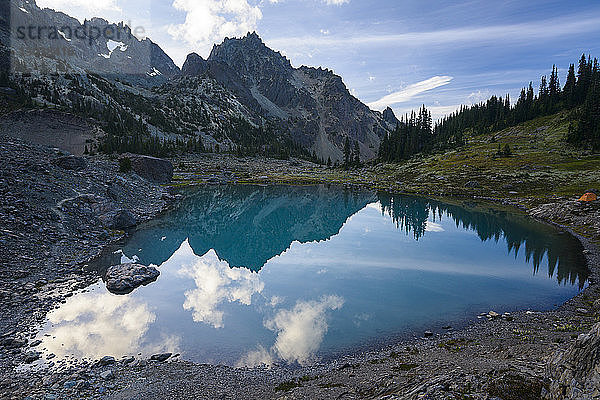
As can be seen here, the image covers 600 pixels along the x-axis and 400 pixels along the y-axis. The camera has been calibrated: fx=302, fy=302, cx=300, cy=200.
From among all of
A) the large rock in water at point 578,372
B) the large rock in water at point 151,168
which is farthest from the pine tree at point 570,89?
the large rock in water at point 578,372

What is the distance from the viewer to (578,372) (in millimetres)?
7129

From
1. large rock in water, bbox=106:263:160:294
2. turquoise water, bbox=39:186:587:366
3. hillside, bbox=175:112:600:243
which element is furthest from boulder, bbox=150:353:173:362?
hillside, bbox=175:112:600:243

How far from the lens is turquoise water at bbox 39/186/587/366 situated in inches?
764

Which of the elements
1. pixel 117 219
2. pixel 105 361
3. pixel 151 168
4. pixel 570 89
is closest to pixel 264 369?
pixel 105 361

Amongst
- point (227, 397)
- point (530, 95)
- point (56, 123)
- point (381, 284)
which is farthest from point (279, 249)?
point (530, 95)

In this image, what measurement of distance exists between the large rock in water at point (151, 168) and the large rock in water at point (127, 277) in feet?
197

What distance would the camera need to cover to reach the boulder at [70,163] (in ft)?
153

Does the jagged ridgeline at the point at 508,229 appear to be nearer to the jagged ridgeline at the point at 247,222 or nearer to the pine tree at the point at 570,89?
the jagged ridgeline at the point at 247,222

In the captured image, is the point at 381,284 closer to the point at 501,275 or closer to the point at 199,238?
the point at 501,275

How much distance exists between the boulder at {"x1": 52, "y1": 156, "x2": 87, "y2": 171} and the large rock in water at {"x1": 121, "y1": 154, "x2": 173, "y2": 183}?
3153 cm

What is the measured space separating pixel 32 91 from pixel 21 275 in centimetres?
20220

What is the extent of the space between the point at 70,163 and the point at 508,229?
71.3 m

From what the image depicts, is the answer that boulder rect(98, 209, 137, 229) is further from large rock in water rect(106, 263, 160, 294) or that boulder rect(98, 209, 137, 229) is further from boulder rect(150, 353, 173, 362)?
boulder rect(150, 353, 173, 362)

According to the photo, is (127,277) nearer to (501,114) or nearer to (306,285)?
(306,285)
